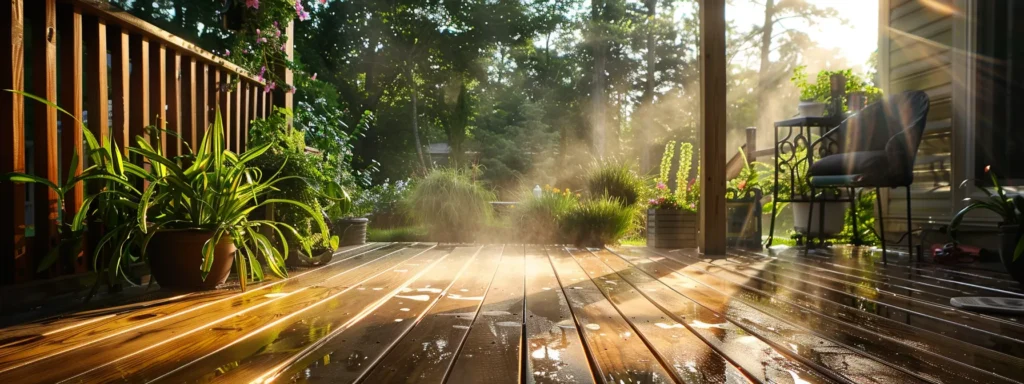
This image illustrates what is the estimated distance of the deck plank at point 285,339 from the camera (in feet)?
3.32

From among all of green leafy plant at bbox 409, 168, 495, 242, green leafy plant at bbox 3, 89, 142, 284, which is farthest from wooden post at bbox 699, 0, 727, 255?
green leafy plant at bbox 409, 168, 495, 242

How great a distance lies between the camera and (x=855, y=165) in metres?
3.24

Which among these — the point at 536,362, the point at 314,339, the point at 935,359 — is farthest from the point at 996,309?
the point at 314,339

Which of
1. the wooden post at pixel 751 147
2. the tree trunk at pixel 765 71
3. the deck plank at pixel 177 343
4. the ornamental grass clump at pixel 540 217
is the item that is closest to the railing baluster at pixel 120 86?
the deck plank at pixel 177 343

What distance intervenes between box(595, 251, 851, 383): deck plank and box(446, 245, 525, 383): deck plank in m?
0.39

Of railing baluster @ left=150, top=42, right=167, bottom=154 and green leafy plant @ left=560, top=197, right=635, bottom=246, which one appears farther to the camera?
green leafy plant @ left=560, top=197, right=635, bottom=246

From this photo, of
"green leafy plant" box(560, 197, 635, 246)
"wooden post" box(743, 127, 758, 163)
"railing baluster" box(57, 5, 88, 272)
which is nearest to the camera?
"railing baluster" box(57, 5, 88, 272)

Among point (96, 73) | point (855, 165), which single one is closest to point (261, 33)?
point (96, 73)

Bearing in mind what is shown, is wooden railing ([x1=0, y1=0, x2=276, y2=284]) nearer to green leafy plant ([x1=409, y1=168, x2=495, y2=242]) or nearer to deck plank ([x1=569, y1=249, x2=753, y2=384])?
deck plank ([x1=569, y1=249, x2=753, y2=384])

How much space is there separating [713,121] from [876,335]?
2.26 metres

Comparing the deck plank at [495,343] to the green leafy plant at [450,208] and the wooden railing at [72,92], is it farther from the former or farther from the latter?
the green leafy plant at [450,208]

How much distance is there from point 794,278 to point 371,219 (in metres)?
6.09

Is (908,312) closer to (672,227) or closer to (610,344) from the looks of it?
(610,344)

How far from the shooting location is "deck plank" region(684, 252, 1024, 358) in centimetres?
134
